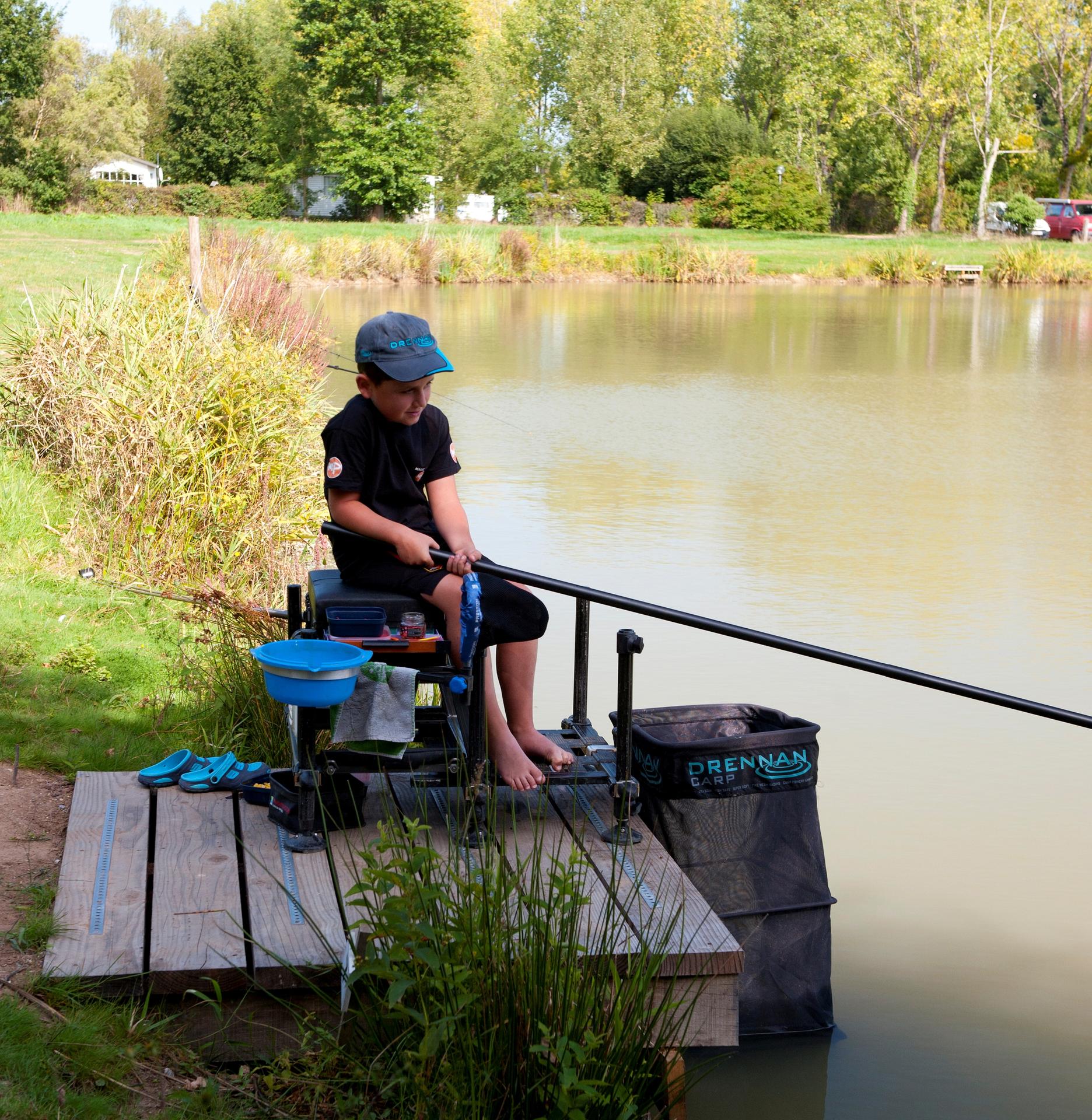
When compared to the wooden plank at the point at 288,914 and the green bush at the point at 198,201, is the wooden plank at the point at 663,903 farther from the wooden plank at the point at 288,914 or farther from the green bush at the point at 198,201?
the green bush at the point at 198,201

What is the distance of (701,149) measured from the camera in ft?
149

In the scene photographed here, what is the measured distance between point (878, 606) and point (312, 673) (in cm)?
452

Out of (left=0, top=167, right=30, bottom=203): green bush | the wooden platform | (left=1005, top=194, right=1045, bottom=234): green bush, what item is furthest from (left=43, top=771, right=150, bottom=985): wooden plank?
(left=0, top=167, right=30, bottom=203): green bush

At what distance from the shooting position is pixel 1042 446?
1137 cm

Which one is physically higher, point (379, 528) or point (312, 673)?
point (379, 528)

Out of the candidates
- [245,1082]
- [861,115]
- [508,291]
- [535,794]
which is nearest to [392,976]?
[245,1082]

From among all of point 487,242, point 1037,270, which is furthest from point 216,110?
point 1037,270

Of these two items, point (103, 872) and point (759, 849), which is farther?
point (759, 849)

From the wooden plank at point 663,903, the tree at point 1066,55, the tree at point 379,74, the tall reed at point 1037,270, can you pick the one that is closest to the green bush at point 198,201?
the tree at point 379,74

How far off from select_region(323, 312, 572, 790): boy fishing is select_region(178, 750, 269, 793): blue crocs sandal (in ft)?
1.72

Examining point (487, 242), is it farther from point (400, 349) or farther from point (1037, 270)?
point (400, 349)

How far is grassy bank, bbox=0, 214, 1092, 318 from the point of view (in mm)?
21625

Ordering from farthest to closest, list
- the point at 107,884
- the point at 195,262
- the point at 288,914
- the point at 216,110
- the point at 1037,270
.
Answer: the point at 216,110 < the point at 1037,270 < the point at 195,262 < the point at 107,884 < the point at 288,914

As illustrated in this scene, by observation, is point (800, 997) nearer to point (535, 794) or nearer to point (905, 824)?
point (535, 794)
